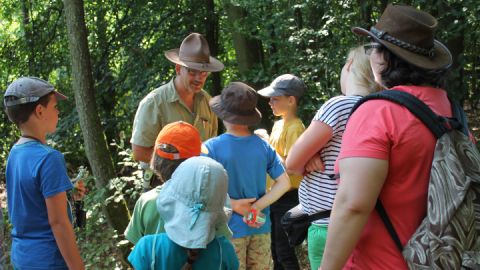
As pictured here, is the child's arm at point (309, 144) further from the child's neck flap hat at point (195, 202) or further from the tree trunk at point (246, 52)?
the tree trunk at point (246, 52)

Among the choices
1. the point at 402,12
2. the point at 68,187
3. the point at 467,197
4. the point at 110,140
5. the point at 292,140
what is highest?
the point at 402,12

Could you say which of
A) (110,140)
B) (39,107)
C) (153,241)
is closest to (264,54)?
(110,140)

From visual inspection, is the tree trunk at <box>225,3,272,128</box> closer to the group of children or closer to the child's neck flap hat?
the group of children

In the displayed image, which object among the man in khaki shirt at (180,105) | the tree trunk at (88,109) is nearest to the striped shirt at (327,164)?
the man in khaki shirt at (180,105)

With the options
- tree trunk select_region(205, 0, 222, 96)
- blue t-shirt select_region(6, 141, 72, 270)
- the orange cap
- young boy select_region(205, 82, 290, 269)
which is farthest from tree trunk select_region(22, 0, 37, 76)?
the orange cap

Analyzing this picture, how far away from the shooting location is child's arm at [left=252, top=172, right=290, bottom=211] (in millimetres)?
3729

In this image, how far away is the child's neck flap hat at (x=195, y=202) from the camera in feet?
7.43

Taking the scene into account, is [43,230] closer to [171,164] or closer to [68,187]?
[68,187]

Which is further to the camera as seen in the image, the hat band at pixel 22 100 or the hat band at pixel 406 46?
the hat band at pixel 22 100

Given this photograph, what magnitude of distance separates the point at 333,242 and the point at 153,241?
2.59 ft

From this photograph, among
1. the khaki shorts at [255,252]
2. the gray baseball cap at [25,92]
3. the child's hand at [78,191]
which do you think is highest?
the gray baseball cap at [25,92]

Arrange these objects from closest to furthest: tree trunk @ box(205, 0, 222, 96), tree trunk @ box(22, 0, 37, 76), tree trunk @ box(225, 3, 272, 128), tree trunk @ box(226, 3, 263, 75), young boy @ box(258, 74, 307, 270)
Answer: young boy @ box(258, 74, 307, 270)
tree trunk @ box(225, 3, 272, 128)
tree trunk @ box(226, 3, 263, 75)
tree trunk @ box(205, 0, 222, 96)
tree trunk @ box(22, 0, 37, 76)

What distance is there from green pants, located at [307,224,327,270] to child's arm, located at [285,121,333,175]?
33 centimetres

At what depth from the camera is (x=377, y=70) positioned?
2090mm
